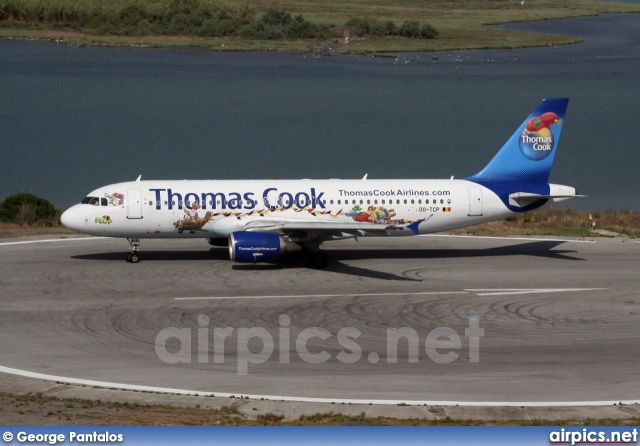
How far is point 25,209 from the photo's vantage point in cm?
5516

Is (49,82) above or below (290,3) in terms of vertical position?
below

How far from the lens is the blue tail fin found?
44594 mm

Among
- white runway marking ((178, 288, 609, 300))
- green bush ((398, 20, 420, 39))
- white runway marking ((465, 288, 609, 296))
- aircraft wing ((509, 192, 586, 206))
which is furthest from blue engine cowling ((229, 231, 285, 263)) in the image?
green bush ((398, 20, 420, 39))

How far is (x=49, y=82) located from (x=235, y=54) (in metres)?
24.4

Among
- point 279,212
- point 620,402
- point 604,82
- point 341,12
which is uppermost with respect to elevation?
point 341,12

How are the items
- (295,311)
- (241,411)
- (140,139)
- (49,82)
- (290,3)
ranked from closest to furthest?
(241,411)
(295,311)
(140,139)
(49,82)
(290,3)

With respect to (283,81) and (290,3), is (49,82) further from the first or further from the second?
(290,3)

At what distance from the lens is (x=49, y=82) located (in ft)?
360

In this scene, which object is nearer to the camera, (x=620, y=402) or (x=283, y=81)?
(x=620, y=402)

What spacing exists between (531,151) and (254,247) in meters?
13.4

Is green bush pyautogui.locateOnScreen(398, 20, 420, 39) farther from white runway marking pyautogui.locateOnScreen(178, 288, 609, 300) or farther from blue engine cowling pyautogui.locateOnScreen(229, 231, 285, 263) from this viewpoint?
white runway marking pyautogui.locateOnScreen(178, 288, 609, 300)

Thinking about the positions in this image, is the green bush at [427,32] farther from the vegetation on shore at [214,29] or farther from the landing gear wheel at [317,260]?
the landing gear wheel at [317,260]

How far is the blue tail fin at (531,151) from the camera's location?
44.6 m

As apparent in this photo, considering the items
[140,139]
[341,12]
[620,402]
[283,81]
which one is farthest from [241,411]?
[341,12]
